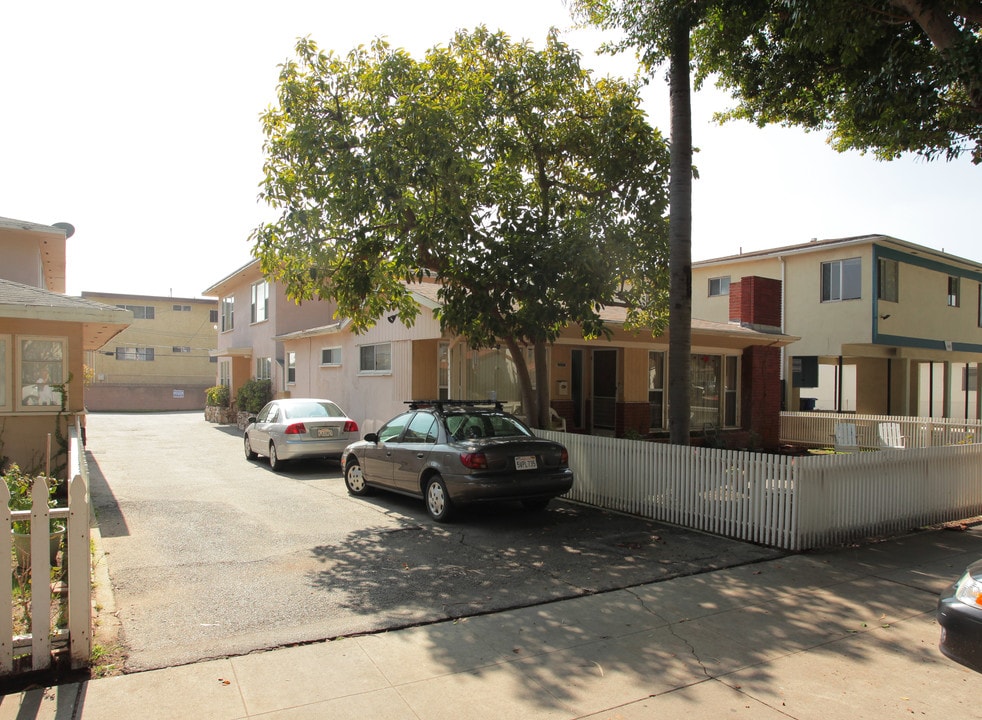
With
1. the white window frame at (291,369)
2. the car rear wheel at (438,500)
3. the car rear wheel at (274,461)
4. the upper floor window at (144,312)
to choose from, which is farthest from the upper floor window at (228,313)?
the car rear wheel at (438,500)

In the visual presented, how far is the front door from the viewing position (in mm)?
16375

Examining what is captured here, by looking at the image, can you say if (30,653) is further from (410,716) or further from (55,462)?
(55,462)

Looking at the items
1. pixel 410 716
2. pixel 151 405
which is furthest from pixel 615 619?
pixel 151 405

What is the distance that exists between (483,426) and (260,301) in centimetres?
1849

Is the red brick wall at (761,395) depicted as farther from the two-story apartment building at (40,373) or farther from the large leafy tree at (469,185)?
the two-story apartment building at (40,373)

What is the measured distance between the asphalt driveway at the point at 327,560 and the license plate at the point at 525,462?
0.77 meters

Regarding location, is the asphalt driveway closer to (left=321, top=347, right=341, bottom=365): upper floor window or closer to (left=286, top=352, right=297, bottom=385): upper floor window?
(left=321, top=347, right=341, bottom=365): upper floor window

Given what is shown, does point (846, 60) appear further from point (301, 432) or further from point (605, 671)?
point (301, 432)

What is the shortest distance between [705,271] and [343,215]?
1964 centimetres

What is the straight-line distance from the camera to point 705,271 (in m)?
26.7

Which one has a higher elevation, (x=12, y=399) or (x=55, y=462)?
(x=12, y=399)

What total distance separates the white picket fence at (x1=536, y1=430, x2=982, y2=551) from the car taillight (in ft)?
7.74

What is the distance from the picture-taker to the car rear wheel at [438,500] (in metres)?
8.85

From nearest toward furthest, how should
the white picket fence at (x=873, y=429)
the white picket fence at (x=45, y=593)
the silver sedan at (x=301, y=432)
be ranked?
the white picket fence at (x=45, y=593), the silver sedan at (x=301, y=432), the white picket fence at (x=873, y=429)
